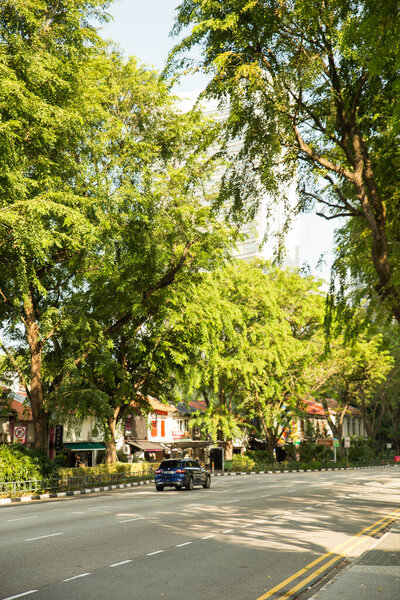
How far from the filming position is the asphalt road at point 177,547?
7.81 metres

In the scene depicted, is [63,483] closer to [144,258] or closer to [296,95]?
[144,258]

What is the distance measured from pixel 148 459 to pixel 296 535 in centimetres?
4616

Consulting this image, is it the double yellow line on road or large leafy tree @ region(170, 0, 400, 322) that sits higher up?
large leafy tree @ region(170, 0, 400, 322)

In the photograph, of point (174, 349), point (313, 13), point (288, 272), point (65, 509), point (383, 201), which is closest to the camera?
point (313, 13)

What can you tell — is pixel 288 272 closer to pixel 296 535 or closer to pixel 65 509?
pixel 65 509

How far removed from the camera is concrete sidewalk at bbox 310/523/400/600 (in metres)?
6.94

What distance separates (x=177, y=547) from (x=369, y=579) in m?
4.32

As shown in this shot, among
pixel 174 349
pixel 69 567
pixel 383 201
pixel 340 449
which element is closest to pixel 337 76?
pixel 383 201

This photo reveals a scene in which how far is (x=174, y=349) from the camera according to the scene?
3219 centimetres

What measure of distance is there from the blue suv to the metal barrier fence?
13.5ft

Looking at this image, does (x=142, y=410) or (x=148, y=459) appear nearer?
(x=142, y=410)

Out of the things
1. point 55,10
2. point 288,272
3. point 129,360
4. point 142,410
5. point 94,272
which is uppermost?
point 55,10

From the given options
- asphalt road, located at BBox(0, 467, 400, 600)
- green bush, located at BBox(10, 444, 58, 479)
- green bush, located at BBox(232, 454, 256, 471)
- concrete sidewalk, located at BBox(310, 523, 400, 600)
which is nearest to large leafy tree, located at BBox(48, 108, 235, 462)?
green bush, located at BBox(10, 444, 58, 479)

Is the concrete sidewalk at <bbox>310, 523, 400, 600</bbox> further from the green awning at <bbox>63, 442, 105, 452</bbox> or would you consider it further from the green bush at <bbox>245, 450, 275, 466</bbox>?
the green bush at <bbox>245, 450, 275, 466</bbox>
